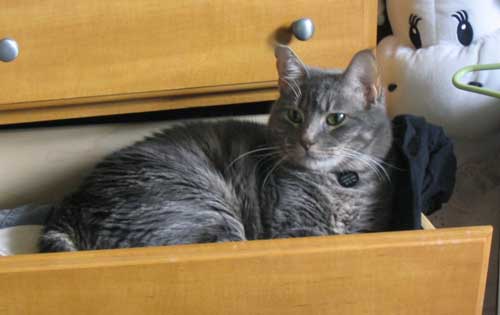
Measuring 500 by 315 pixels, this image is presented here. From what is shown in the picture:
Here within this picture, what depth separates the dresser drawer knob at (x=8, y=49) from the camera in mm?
907

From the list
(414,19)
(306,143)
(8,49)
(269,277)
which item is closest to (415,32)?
(414,19)

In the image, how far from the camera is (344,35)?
37.9 inches

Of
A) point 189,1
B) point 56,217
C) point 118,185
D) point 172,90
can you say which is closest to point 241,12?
point 189,1

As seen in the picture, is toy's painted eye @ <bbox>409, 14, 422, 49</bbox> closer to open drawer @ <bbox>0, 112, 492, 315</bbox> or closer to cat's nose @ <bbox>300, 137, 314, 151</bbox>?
cat's nose @ <bbox>300, 137, 314, 151</bbox>

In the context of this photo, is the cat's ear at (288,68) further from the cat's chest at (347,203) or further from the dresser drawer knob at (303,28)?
the cat's chest at (347,203)

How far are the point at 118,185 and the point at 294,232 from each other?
32cm

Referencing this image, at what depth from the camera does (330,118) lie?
886 millimetres

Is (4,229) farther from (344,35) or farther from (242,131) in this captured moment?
(344,35)

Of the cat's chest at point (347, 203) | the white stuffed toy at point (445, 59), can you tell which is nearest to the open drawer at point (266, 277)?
the cat's chest at point (347, 203)

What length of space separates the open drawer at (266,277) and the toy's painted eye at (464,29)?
0.57 m

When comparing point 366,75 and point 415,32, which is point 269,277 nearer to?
point 366,75

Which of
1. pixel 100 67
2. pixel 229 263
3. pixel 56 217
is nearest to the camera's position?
pixel 229 263

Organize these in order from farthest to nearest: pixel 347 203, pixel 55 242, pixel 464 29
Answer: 1. pixel 464 29
2. pixel 347 203
3. pixel 55 242

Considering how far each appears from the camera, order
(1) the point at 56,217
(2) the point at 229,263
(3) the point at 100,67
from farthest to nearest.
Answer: (3) the point at 100,67 → (1) the point at 56,217 → (2) the point at 229,263
